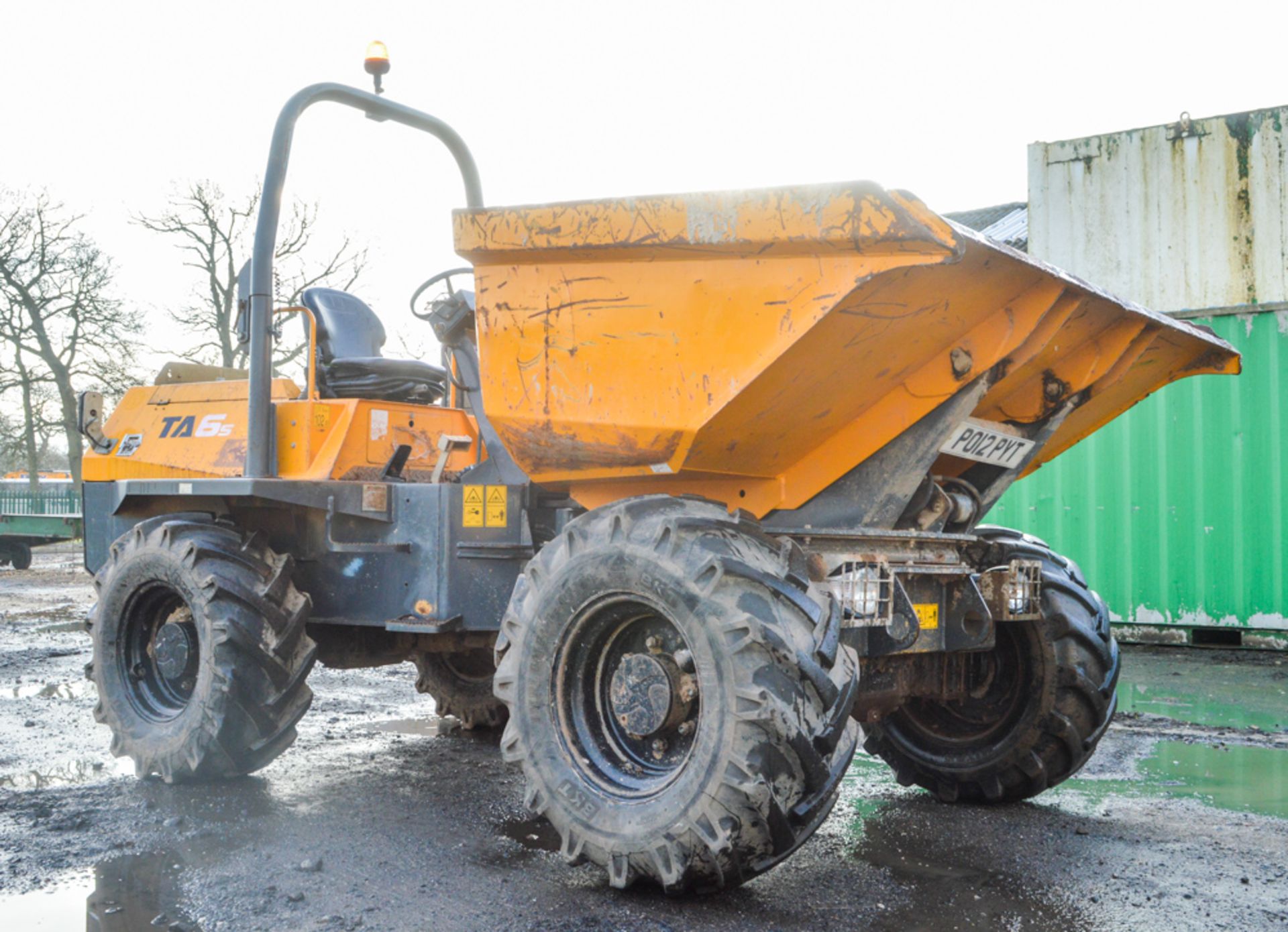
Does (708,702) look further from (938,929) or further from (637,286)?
(637,286)

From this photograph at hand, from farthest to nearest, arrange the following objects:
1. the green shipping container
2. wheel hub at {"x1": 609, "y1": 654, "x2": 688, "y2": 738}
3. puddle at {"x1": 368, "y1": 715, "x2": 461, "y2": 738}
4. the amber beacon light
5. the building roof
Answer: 1. the building roof
2. the green shipping container
3. puddle at {"x1": 368, "y1": 715, "x2": 461, "y2": 738}
4. the amber beacon light
5. wheel hub at {"x1": 609, "y1": 654, "x2": 688, "y2": 738}

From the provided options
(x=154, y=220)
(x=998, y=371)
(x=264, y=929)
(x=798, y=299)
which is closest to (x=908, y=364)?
(x=998, y=371)

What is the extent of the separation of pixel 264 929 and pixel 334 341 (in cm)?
306

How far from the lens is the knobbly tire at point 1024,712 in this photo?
14.5 feet

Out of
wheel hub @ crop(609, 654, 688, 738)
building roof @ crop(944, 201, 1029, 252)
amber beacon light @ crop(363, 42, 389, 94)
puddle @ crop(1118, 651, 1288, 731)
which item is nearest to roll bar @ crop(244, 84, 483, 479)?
amber beacon light @ crop(363, 42, 389, 94)

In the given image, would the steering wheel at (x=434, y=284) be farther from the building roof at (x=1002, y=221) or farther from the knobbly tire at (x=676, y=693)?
the building roof at (x=1002, y=221)

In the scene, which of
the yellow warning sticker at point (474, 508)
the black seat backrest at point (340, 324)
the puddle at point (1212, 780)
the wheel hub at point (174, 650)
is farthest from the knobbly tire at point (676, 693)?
the black seat backrest at point (340, 324)

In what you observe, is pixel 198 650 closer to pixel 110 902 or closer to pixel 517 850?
pixel 110 902

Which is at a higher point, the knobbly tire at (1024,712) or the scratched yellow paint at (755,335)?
the scratched yellow paint at (755,335)

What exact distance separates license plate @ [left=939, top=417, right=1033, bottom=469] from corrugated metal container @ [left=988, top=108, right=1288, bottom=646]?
626 cm

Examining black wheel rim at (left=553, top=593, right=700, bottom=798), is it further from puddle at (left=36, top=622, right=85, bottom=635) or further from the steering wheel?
puddle at (left=36, top=622, right=85, bottom=635)

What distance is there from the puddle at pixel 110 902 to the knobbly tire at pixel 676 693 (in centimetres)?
114

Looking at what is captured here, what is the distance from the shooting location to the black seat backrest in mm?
5582

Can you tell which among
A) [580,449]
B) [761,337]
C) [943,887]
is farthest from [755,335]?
[943,887]
